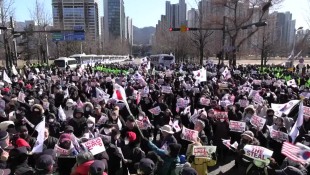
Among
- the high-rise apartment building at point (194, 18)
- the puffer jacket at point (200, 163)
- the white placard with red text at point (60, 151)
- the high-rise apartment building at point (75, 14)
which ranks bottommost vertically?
the puffer jacket at point (200, 163)

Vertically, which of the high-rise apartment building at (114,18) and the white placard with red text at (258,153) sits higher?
the high-rise apartment building at (114,18)

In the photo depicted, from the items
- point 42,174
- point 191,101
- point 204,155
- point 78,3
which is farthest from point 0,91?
point 78,3

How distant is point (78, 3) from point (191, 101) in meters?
66.8

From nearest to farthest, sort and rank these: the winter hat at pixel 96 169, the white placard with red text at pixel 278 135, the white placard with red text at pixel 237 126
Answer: the winter hat at pixel 96 169 < the white placard with red text at pixel 278 135 < the white placard with red text at pixel 237 126

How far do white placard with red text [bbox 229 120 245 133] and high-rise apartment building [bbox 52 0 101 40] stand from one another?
51.7 metres

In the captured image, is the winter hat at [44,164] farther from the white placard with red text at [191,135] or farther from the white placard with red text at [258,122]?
the white placard with red text at [258,122]

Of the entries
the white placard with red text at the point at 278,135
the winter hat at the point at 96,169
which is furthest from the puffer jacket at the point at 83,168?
the white placard with red text at the point at 278,135

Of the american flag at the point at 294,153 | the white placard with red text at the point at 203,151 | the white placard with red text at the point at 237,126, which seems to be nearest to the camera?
the american flag at the point at 294,153

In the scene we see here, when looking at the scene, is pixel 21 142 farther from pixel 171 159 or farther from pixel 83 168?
pixel 171 159

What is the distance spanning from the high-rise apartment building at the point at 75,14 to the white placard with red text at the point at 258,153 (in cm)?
5333

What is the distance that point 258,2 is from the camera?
31.8m

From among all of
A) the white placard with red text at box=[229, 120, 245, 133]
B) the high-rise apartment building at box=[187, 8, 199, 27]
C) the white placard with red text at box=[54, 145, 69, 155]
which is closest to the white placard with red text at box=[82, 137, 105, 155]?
the white placard with red text at box=[54, 145, 69, 155]

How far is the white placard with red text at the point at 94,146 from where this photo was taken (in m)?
4.17

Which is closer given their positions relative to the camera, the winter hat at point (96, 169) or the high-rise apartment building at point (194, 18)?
the winter hat at point (96, 169)
